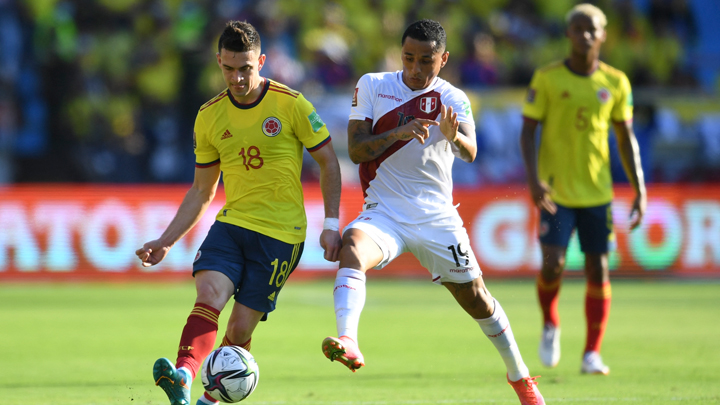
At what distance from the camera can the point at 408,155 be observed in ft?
18.6

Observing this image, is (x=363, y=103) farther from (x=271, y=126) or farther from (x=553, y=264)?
(x=553, y=264)

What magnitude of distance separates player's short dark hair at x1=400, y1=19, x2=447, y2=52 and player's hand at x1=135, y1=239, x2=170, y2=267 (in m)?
1.97

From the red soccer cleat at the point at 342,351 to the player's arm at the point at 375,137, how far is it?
4.01ft

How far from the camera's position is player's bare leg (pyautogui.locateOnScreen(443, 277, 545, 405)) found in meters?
5.68

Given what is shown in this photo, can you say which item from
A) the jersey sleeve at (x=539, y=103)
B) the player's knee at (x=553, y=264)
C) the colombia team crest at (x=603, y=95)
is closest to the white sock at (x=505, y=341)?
the player's knee at (x=553, y=264)

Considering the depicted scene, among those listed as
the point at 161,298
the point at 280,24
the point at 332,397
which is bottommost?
the point at 161,298

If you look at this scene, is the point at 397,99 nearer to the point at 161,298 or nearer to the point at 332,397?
the point at 332,397

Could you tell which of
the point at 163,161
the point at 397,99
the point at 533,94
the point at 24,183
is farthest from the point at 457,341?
the point at 24,183

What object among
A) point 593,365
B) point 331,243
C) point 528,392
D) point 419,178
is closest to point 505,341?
point 528,392

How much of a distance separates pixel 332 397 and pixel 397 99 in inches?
85.7

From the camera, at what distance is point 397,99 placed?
225 inches

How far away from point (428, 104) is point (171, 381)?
2.30 meters

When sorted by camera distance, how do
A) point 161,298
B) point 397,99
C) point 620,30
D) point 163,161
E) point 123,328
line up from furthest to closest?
point 620,30 < point 163,161 < point 161,298 < point 123,328 < point 397,99

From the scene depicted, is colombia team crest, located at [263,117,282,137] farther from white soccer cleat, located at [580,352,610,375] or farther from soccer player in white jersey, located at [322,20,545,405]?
white soccer cleat, located at [580,352,610,375]
